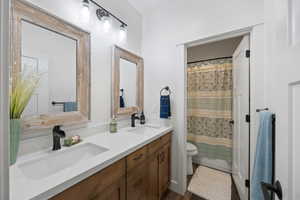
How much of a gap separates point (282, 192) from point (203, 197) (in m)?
1.57

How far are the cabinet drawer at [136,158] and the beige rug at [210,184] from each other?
1.14 meters

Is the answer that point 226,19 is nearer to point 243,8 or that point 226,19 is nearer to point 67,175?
point 243,8

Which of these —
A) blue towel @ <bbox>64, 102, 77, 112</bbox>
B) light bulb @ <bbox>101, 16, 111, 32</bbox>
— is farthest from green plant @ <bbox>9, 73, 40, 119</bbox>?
light bulb @ <bbox>101, 16, 111, 32</bbox>

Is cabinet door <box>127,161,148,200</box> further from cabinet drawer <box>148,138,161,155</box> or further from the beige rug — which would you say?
the beige rug

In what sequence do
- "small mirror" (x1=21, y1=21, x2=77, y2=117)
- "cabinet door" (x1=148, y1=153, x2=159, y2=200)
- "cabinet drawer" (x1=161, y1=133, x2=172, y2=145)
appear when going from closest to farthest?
"small mirror" (x1=21, y1=21, x2=77, y2=117)
"cabinet door" (x1=148, y1=153, x2=159, y2=200)
"cabinet drawer" (x1=161, y1=133, x2=172, y2=145)

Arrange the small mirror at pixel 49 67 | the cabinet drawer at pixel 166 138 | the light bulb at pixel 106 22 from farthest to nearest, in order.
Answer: the cabinet drawer at pixel 166 138
the light bulb at pixel 106 22
the small mirror at pixel 49 67

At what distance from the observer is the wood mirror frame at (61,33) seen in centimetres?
89

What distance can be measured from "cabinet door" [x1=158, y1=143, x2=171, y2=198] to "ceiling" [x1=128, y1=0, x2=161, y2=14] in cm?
203

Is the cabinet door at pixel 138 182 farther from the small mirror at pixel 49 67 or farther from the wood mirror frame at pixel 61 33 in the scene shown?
the small mirror at pixel 49 67

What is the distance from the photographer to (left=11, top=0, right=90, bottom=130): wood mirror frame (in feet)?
2.91

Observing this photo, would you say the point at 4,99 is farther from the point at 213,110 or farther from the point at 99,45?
the point at 213,110

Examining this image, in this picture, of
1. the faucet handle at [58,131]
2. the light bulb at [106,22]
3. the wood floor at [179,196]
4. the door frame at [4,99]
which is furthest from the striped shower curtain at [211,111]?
the door frame at [4,99]

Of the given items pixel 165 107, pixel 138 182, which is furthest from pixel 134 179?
pixel 165 107

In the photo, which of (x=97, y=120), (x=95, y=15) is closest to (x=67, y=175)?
(x=97, y=120)
